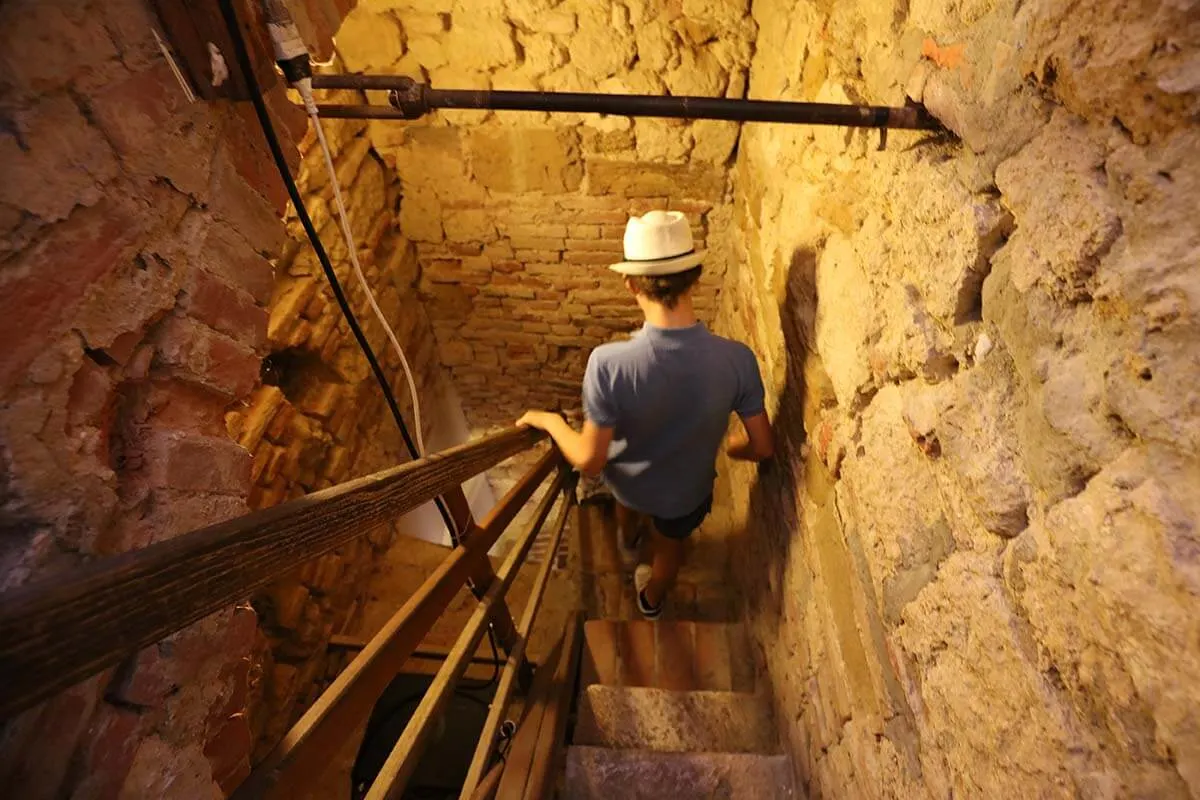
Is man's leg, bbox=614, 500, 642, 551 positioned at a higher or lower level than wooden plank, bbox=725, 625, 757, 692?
higher

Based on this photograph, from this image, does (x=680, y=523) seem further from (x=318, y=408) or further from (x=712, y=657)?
(x=318, y=408)

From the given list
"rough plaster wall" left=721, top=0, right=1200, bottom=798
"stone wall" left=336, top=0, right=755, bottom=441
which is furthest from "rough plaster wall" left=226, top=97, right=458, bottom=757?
"rough plaster wall" left=721, top=0, right=1200, bottom=798

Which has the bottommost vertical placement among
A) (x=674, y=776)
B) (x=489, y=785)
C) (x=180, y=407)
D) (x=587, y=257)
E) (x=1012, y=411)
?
(x=674, y=776)

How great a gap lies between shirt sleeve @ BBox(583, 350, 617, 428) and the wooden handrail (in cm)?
110

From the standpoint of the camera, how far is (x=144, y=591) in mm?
538

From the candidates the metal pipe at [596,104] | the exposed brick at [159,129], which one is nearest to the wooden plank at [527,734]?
the exposed brick at [159,129]

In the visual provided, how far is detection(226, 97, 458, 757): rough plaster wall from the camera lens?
91.3 inches

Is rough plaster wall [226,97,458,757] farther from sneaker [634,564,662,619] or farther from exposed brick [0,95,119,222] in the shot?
exposed brick [0,95,119,222]

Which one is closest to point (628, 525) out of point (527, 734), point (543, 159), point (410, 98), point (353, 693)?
point (527, 734)

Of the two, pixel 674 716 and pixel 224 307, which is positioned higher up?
pixel 224 307

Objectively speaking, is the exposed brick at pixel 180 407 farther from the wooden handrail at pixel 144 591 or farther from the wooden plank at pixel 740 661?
the wooden plank at pixel 740 661

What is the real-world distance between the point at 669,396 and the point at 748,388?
0.92 feet

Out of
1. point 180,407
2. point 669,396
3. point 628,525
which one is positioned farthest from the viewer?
point 628,525

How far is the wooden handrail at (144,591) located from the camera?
46cm
